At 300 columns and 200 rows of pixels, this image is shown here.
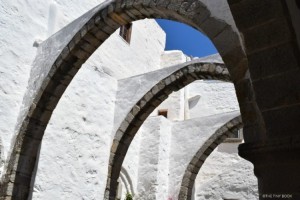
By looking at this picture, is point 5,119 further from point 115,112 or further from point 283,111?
point 283,111

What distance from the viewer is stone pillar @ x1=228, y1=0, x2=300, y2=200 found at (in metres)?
2.02

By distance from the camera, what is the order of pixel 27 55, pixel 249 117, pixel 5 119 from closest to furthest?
pixel 249 117 → pixel 5 119 → pixel 27 55

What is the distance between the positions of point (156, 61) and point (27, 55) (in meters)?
6.35

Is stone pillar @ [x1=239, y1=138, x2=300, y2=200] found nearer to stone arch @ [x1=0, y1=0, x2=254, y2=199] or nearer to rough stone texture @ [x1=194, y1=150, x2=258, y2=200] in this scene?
Answer: stone arch @ [x1=0, y1=0, x2=254, y2=199]

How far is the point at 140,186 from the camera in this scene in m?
9.55

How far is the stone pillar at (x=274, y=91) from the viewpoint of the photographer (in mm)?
2021

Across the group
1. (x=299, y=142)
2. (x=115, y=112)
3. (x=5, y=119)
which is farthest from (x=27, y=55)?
(x=299, y=142)

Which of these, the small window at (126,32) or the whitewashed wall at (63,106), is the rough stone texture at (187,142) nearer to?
the whitewashed wall at (63,106)

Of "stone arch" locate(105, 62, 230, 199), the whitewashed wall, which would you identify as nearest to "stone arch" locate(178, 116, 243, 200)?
"stone arch" locate(105, 62, 230, 199)

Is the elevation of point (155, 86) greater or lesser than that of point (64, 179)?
greater

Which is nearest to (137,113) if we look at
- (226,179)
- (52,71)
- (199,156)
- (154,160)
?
(52,71)

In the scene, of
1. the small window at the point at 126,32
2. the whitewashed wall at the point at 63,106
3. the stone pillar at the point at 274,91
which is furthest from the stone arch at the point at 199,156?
the stone pillar at the point at 274,91

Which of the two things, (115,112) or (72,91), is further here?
(115,112)

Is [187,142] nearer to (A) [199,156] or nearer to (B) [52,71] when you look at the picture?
(A) [199,156]
